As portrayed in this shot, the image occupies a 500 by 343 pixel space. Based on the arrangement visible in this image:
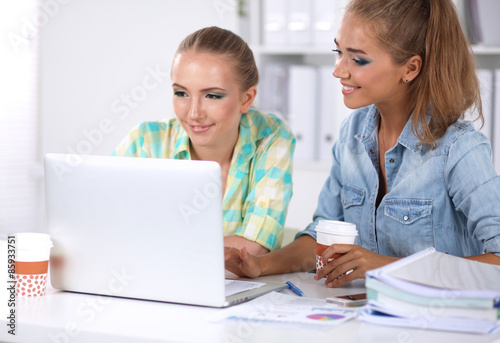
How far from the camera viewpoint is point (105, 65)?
3.49 metres

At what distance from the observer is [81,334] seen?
106cm

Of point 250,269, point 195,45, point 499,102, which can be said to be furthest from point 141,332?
point 499,102

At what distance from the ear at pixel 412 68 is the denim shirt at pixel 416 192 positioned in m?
0.12

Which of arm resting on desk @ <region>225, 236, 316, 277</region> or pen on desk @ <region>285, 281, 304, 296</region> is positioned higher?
arm resting on desk @ <region>225, 236, 316, 277</region>

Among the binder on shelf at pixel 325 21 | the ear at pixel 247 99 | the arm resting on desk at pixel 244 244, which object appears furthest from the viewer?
the binder on shelf at pixel 325 21

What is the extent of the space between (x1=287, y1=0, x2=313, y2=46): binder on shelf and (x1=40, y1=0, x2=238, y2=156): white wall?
46 centimetres

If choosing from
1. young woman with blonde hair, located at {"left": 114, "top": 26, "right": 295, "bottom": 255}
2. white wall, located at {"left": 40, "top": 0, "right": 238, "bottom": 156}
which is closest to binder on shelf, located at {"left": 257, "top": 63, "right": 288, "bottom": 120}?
white wall, located at {"left": 40, "top": 0, "right": 238, "bottom": 156}

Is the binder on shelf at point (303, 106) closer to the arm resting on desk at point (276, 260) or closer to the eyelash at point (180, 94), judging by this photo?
the eyelash at point (180, 94)

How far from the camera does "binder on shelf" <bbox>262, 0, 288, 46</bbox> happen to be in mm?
3033

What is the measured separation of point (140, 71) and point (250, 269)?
2.19 metres

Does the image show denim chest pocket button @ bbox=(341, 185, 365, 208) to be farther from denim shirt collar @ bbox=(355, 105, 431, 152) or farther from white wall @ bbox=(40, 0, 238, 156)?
white wall @ bbox=(40, 0, 238, 156)

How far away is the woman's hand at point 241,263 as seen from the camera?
4.76 ft

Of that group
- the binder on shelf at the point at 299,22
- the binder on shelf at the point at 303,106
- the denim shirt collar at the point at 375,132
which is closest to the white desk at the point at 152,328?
the denim shirt collar at the point at 375,132

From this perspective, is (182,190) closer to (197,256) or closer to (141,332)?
(197,256)
